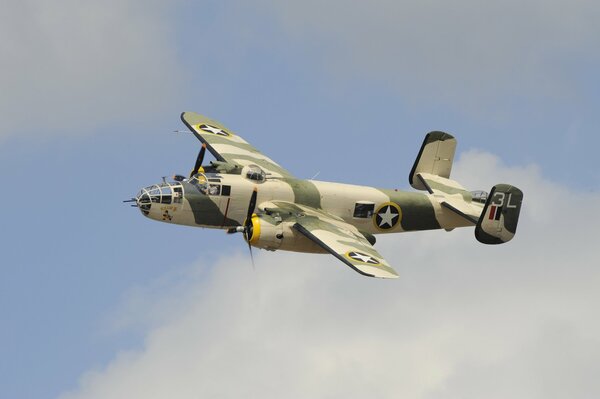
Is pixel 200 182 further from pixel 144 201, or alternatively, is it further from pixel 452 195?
pixel 452 195

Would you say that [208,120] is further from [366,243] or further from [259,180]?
[366,243]

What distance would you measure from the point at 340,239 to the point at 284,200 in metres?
3.81

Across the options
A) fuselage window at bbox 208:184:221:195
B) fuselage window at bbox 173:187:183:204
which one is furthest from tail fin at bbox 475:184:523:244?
fuselage window at bbox 173:187:183:204

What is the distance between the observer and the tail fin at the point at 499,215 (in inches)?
2303

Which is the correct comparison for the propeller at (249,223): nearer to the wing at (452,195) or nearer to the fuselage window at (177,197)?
the fuselage window at (177,197)

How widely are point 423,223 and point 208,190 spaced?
9.89 meters

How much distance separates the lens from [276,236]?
5444cm

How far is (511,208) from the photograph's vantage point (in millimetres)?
58781

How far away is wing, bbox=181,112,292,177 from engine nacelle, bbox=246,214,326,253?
4.54 m

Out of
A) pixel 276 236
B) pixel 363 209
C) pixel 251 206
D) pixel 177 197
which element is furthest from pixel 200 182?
pixel 363 209

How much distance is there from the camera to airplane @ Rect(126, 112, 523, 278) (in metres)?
54.7

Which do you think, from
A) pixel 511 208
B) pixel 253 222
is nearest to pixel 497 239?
pixel 511 208

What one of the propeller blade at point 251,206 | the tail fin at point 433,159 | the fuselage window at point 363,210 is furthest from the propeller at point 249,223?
the tail fin at point 433,159

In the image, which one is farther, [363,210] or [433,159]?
[433,159]
